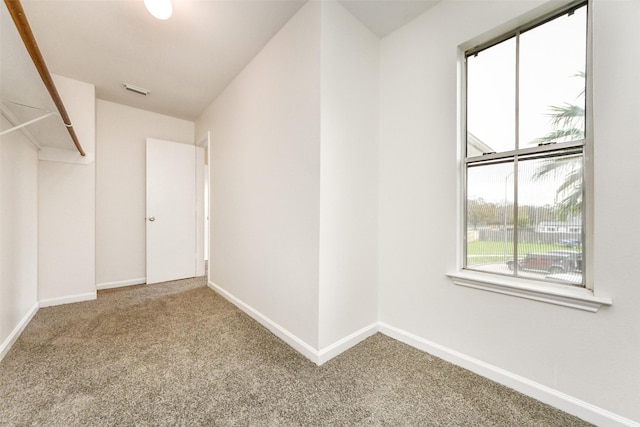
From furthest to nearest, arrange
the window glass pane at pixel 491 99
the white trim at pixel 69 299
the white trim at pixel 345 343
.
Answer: the white trim at pixel 69 299, the white trim at pixel 345 343, the window glass pane at pixel 491 99

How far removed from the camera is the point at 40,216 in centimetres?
272

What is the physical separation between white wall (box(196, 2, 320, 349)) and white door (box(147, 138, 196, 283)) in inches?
48.5

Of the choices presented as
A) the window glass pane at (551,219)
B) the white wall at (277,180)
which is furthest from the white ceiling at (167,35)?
the window glass pane at (551,219)

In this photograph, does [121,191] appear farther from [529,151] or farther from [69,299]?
[529,151]

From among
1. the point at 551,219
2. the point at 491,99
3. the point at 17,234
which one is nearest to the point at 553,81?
the point at 491,99

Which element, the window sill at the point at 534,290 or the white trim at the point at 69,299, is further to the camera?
the white trim at the point at 69,299

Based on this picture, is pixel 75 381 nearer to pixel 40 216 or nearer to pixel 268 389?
pixel 268 389

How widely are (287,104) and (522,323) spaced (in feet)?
7.24

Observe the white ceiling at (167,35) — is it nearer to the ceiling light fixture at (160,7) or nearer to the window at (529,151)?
the ceiling light fixture at (160,7)

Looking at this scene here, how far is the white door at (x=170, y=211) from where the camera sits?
3623mm

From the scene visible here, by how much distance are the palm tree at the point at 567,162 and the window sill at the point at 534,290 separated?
43cm

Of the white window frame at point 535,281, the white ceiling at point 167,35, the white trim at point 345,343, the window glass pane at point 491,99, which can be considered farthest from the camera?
the white ceiling at point 167,35

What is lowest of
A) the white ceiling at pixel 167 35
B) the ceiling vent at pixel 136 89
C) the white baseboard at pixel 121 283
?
the white baseboard at pixel 121 283

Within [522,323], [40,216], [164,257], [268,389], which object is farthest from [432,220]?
[40,216]
